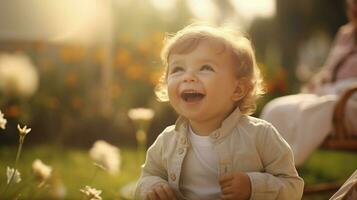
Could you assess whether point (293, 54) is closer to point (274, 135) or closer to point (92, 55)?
point (92, 55)

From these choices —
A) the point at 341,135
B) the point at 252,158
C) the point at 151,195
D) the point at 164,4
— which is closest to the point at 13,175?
the point at 151,195

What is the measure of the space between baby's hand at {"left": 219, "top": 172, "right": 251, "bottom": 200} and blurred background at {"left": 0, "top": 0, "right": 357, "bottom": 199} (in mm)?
3345

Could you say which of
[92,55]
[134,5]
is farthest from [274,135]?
[134,5]

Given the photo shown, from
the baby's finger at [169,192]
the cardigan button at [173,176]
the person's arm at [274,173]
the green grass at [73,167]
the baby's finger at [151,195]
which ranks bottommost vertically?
the person's arm at [274,173]

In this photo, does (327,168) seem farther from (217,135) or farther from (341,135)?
(217,135)

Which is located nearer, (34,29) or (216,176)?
(216,176)

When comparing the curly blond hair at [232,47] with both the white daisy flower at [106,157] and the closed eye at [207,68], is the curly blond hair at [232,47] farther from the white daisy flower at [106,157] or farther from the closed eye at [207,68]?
the white daisy flower at [106,157]

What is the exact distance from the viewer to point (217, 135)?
7.11ft

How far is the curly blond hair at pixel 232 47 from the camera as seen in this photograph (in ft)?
7.07

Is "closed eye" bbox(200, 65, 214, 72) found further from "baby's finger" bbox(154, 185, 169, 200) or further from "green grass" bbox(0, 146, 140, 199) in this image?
"green grass" bbox(0, 146, 140, 199)

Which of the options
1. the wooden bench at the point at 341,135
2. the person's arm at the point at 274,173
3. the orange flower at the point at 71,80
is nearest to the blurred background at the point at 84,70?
the orange flower at the point at 71,80

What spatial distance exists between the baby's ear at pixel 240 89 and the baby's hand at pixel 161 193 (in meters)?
0.34

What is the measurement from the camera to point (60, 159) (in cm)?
556

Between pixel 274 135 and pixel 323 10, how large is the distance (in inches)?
449
